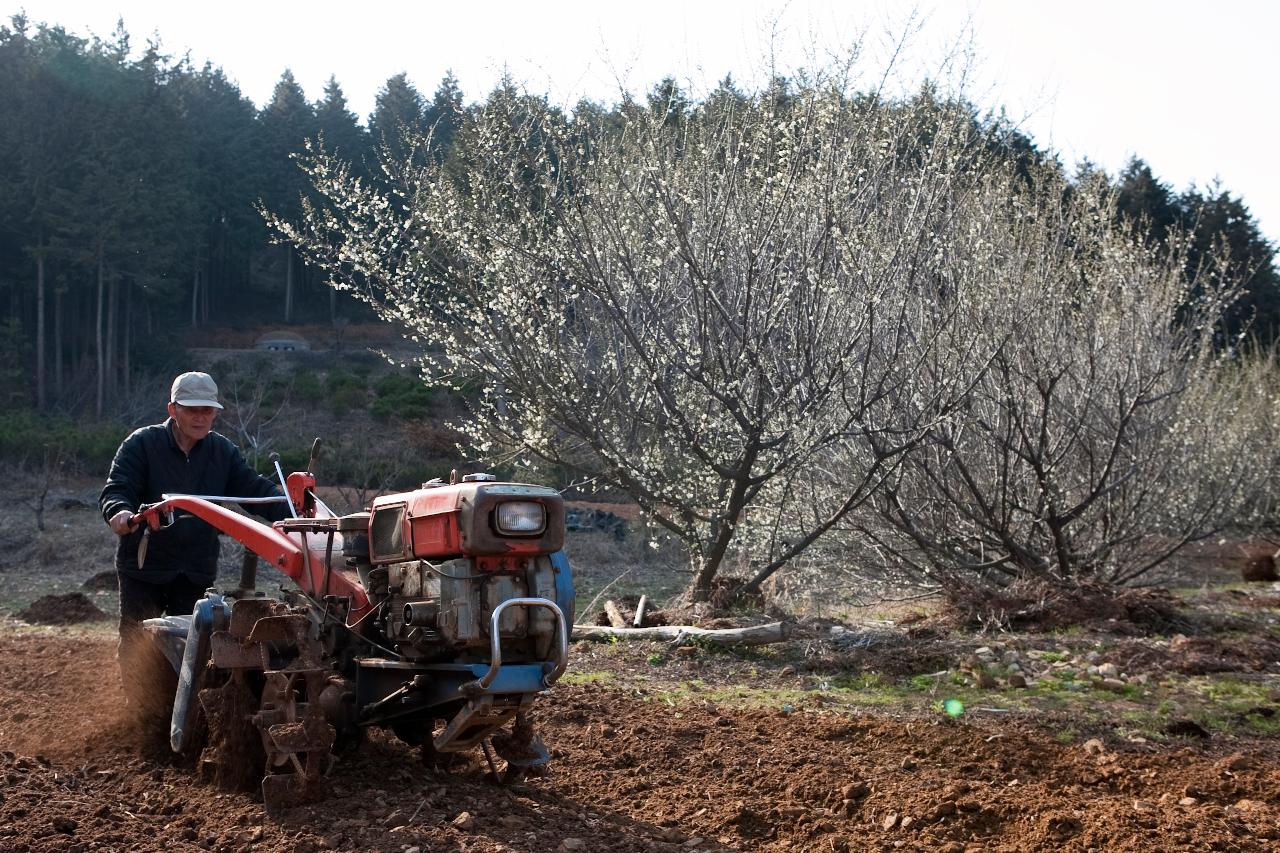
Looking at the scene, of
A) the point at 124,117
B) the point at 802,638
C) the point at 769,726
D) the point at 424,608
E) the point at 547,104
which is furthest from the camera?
the point at 124,117

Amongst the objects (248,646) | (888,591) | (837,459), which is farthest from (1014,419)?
(248,646)

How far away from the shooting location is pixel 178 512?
656 cm

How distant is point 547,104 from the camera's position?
11.6 m

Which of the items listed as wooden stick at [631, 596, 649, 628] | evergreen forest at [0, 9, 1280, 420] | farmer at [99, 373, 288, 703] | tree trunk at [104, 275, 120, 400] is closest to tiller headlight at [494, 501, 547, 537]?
farmer at [99, 373, 288, 703]

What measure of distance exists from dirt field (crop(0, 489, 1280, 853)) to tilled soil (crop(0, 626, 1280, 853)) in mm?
15

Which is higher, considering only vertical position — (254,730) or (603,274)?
(603,274)

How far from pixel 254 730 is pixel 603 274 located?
599 cm

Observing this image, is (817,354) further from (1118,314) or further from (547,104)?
(1118,314)

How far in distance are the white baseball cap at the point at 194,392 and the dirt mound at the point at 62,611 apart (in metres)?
7.67

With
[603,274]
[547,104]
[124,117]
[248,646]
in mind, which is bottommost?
[248,646]

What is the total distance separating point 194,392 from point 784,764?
349 centimetres

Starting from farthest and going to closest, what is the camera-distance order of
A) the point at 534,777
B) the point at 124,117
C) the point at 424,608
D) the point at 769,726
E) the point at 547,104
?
1. the point at 124,117
2. the point at 547,104
3. the point at 769,726
4. the point at 534,777
5. the point at 424,608

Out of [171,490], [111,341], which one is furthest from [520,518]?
[111,341]

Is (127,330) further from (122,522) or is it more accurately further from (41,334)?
(122,522)
